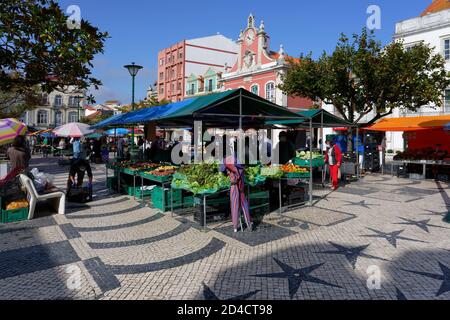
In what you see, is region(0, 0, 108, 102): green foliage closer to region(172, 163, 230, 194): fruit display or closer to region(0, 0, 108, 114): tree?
region(0, 0, 108, 114): tree

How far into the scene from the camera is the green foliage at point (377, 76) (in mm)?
14227

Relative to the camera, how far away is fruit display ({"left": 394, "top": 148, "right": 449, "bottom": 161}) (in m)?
13.6

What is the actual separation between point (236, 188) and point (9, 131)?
7.42m

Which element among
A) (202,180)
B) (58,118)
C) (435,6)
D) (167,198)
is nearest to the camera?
(202,180)

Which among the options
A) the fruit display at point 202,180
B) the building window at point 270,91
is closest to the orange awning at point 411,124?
the fruit display at point 202,180

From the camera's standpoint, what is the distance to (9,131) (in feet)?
30.0

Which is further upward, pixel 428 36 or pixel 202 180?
pixel 428 36

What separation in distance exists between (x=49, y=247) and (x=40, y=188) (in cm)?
313

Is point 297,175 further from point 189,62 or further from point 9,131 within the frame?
point 189,62

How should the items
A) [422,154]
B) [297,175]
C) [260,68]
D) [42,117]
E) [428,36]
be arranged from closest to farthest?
[297,175]
[422,154]
[428,36]
[260,68]
[42,117]

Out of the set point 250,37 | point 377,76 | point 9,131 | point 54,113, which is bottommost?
point 9,131

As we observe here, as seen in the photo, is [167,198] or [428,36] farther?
[428,36]

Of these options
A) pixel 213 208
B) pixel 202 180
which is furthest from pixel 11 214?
pixel 213 208
